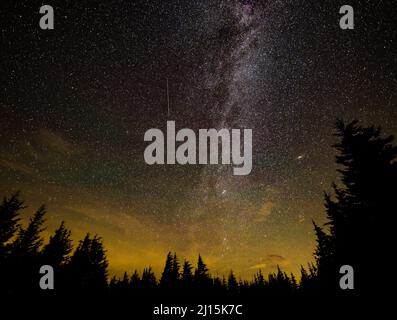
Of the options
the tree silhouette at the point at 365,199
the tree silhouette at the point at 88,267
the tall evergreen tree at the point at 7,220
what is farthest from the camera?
the tree silhouette at the point at 88,267

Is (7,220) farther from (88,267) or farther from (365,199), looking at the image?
(365,199)

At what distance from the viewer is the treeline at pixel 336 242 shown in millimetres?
11039

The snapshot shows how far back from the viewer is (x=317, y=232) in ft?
108

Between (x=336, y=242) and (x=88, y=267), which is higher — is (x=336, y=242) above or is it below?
above

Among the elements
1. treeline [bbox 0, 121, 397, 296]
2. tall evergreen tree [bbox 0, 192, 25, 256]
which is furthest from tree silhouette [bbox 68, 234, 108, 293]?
tall evergreen tree [bbox 0, 192, 25, 256]

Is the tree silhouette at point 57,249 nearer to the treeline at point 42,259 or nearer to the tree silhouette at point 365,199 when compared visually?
the treeline at point 42,259

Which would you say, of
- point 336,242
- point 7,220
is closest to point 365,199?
point 336,242

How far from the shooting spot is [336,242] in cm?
1427

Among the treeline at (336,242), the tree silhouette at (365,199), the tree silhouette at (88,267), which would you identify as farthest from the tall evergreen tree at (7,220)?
the tree silhouette at (365,199)

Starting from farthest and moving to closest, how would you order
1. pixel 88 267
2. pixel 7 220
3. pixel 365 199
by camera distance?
pixel 88 267
pixel 7 220
pixel 365 199

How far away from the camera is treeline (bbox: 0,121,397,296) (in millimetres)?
11039
